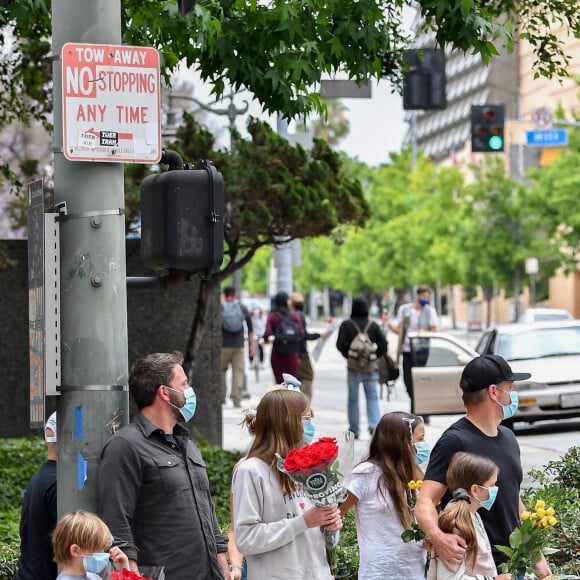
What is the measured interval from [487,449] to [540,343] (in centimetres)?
1347

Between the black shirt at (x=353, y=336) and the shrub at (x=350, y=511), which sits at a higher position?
the black shirt at (x=353, y=336)

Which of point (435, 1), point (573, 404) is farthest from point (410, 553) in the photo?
point (573, 404)


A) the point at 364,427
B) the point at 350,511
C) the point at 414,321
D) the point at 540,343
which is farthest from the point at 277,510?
the point at 414,321

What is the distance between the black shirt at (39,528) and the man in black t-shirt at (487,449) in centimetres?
161

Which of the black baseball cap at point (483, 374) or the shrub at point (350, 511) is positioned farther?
the shrub at point (350, 511)

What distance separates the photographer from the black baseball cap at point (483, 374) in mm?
5973

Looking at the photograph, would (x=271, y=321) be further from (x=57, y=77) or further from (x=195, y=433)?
(x=57, y=77)

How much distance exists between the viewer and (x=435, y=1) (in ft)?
29.9

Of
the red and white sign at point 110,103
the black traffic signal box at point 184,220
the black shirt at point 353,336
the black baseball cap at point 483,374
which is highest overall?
the red and white sign at point 110,103

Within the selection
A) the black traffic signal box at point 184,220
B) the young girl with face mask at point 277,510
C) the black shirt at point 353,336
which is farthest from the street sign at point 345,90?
the young girl with face mask at point 277,510

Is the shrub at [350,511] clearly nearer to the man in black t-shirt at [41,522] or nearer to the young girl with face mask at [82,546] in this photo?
the man in black t-shirt at [41,522]

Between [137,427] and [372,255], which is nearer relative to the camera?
[137,427]

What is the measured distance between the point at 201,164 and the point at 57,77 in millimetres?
753

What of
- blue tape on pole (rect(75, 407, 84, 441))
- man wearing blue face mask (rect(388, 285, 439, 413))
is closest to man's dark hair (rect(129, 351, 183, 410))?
blue tape on pole (rect(75, 407, 84, 441))
